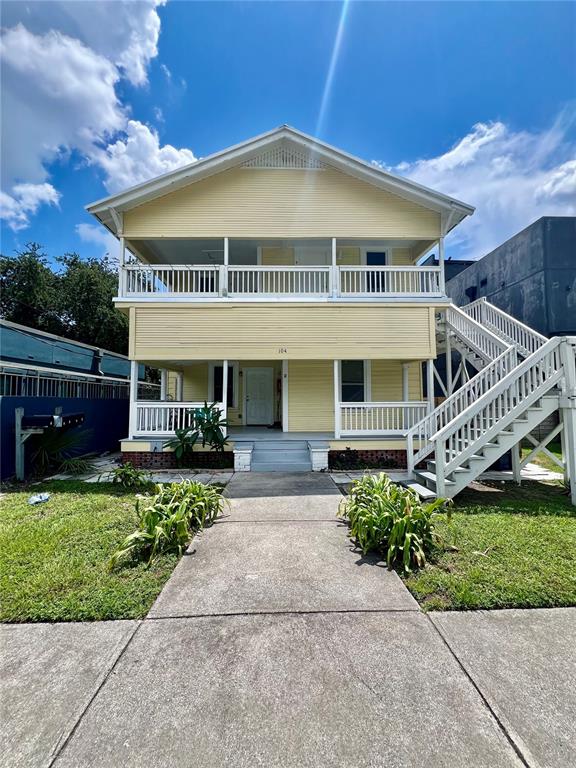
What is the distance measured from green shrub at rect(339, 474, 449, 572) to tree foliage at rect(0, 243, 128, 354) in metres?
24.7

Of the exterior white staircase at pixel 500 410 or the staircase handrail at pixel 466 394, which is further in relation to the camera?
the staircase handrail at pixel 466 394

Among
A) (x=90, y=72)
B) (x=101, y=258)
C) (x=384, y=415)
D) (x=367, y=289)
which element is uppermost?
(x=101, y=258)

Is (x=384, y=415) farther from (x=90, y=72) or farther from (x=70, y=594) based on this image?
(x=90, y=72)

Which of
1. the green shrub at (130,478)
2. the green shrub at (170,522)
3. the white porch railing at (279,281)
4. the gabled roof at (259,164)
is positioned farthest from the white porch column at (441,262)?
the green shrub at (130,478)

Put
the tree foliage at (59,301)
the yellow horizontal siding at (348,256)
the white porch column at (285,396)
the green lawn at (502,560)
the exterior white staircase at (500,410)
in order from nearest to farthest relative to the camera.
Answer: the green lawn at (502,560) → the exterior white staircase at (500,410) → the white porch column at (285,396) → the yellow horizontal siding at (348,256) → the tree foliage at (59,301)

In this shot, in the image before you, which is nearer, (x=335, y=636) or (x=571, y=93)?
(x=335, y=636)

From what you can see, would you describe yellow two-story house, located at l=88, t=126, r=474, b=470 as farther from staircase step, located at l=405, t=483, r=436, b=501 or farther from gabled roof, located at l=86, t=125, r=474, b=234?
staircase step, located at l=405, t=483, r=436, b=501

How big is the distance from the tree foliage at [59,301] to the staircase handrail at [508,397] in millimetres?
24264

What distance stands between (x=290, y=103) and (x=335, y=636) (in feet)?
43.3

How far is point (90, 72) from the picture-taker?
313 inches

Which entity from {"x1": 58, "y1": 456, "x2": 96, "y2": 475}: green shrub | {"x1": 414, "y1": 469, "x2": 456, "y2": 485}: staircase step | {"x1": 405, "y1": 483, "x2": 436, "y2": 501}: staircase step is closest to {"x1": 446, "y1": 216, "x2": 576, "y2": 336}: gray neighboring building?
{"x1": 414, "y1": 469, "x2": 456, "y2": 485}: staircase step

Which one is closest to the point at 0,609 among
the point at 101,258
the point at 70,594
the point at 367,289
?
the point at 70,594

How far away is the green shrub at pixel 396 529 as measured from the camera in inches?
154

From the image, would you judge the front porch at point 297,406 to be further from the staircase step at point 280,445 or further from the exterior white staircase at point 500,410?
the exterior white staircase at point 500,410
